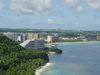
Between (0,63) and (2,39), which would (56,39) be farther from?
(0,63)

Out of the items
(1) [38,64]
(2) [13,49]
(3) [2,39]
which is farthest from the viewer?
(3) [2,39]

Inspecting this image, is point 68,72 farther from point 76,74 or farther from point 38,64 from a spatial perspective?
point 38,64

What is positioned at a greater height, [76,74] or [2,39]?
[2,39]

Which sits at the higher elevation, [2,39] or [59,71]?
[2,39]

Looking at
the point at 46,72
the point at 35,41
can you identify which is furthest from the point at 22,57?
the point at 35,41

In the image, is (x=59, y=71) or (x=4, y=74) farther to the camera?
(x=59, y=71)

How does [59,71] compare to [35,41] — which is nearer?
[59,71]

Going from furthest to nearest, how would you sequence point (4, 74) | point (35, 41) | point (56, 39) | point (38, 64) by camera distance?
point (56, 39) < point (35, 41) < point (38, 64) < point (4, 74)

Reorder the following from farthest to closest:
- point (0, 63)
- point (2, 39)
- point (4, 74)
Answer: point (2, 39), point (0, 63), point (4, 74)

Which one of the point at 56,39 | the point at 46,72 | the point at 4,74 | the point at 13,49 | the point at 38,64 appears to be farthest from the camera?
the point at 56,39

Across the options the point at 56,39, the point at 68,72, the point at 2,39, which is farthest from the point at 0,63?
the point at 56,39
